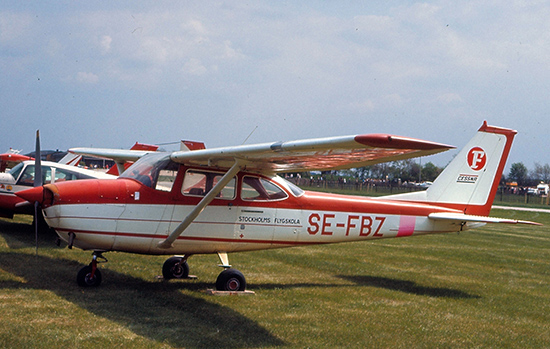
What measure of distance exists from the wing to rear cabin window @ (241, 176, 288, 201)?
0.19 meters

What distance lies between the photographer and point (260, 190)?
863 cm

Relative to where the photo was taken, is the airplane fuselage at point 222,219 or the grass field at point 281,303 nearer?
the grass field at point 281,303

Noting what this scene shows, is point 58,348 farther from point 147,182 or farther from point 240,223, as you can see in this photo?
point 240,223

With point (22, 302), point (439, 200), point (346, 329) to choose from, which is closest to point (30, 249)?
point (22, 302)

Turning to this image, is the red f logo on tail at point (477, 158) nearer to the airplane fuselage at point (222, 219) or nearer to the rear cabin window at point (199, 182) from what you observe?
the airplane fuselage at point (222, 219)

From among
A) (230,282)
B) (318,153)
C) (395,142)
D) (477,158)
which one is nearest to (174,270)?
(230,282)

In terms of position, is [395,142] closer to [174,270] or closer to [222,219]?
[222,219]

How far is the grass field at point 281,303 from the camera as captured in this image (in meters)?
5.92

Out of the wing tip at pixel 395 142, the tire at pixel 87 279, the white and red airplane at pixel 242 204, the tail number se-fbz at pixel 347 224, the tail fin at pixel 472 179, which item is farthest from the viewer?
the tail fin at pixel 472 179

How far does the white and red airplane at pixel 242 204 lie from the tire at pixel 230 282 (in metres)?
0.02

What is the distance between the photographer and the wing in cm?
529

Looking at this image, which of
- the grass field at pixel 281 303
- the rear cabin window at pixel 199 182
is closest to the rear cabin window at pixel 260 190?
the rear cabin window at pixel 199 182

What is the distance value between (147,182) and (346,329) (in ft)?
12.0

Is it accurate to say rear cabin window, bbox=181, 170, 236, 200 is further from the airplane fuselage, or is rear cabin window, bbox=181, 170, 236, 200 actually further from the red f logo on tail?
the red f logo on tail
